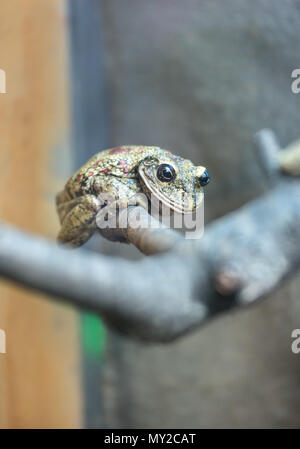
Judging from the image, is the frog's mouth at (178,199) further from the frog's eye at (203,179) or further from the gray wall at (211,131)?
the gray wall at (211,131)

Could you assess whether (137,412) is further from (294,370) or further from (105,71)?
(105,71)

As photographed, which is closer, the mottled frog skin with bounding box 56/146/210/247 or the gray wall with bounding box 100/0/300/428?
the mottled frog skin with bounding box 56/146/210/247

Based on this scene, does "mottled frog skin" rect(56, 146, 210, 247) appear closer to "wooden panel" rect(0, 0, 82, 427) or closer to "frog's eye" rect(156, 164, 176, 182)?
"frog's eye" rect(156, 164, 176, 182)

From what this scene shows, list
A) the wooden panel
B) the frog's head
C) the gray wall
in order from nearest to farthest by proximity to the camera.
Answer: the frog's head, the wooden panel, the gray wall

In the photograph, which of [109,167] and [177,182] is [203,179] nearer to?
[177,182]

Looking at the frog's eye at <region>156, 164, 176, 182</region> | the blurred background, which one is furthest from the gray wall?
the frog's eye at <region>156, 164, 176, 182</region>

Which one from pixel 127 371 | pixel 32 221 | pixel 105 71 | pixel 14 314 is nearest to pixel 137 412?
pixel 127 371
